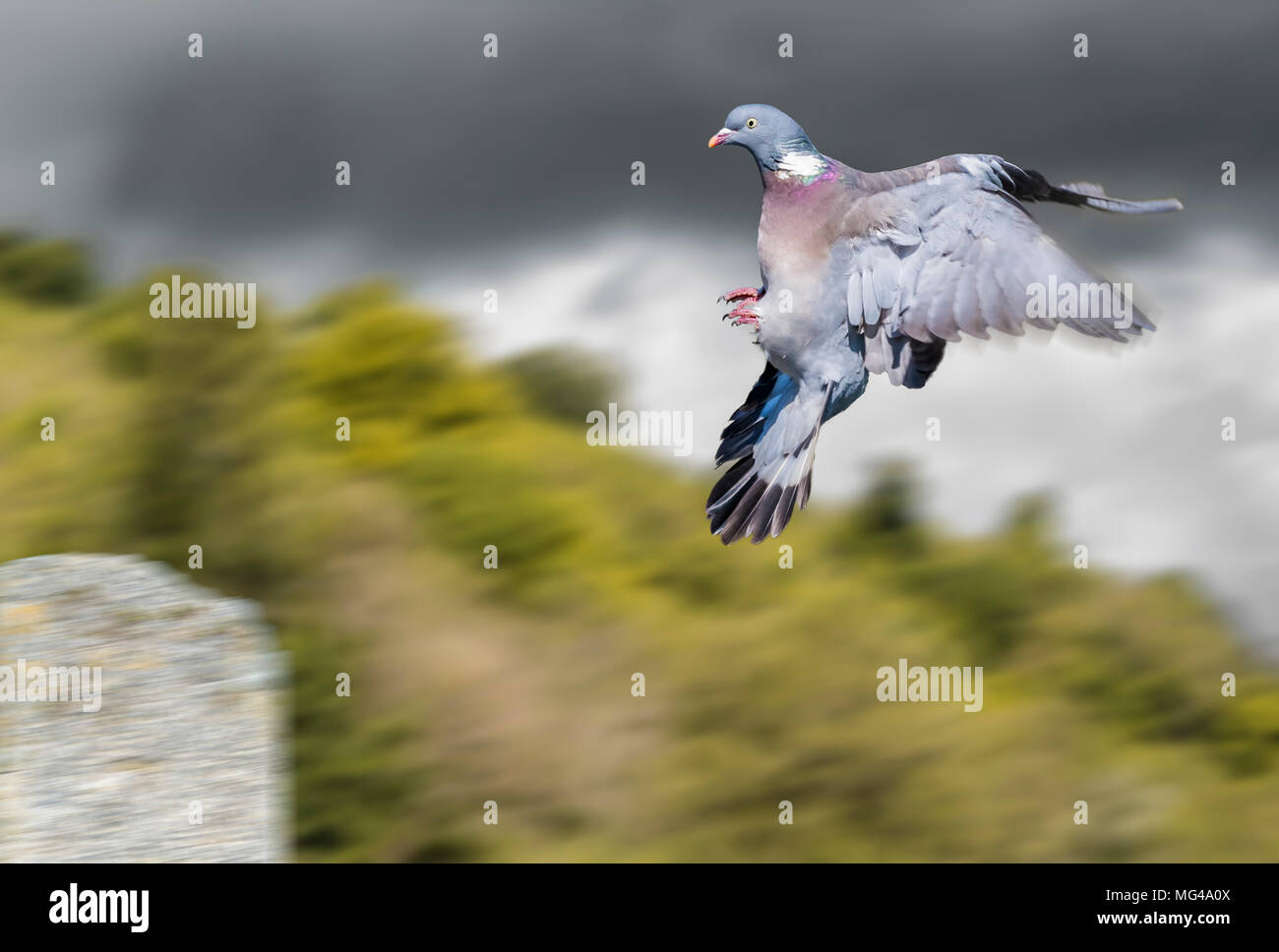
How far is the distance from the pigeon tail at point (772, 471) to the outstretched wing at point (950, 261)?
18 cm

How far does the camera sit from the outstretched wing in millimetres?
2459

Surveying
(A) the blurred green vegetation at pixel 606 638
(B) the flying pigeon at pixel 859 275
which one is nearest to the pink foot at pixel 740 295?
(B) the flying pigeon at pixel 859 275

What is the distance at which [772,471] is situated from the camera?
265cm

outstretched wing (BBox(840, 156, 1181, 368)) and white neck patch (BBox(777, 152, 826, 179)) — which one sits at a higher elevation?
white neck patch (BBox(777, 152, 826, 179))

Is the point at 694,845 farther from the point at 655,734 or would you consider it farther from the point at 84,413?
the point at 84,413

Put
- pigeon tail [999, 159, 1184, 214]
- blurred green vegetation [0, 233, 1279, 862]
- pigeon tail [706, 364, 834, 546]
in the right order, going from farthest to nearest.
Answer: blurred green vegetation [0, 233, 1279, 862] → pigeon tail [706, 364, 834, 546] → pigeon tail [999, 159, 1184, 214]

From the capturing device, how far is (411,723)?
6641 millimetres

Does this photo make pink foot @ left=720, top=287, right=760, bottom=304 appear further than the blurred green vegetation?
No

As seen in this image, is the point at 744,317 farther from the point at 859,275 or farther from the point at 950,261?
the point at 950,261

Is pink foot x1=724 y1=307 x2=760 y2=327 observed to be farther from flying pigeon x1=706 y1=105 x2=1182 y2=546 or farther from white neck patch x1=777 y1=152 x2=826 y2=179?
white neck patch x1=777 y1=152 x2=826 y2=179

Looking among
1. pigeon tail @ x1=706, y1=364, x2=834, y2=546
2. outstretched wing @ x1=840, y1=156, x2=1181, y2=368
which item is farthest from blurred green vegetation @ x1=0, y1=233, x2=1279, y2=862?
outstretched wing @ x1=840, y1=156, x2=1181, y2=368

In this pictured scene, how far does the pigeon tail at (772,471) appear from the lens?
2619 mm

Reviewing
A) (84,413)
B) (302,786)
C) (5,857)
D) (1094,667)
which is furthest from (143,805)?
(1094,667)

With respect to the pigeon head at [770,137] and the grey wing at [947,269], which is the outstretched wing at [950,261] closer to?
the grey wing at [947,269]
